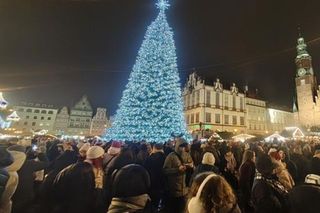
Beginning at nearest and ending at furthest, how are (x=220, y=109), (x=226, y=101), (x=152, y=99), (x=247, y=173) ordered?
1. (x=247, y=173)
2. (x=152, y=99)
3. (x=220, y=109)
4. (x=226, y=101)

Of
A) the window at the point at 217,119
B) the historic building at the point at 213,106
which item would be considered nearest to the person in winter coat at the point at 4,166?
the historic building at the point at 213,106

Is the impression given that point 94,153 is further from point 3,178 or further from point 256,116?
point 256,116

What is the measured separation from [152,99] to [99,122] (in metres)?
70.5

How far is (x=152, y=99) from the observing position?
15.9 meters

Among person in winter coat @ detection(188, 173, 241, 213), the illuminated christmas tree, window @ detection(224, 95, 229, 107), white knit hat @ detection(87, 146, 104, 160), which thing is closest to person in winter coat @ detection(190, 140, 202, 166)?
white knit hat @ detection(87, 146, 104, 160)

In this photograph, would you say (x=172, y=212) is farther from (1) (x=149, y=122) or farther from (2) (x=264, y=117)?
(2) (x=264, y=117)

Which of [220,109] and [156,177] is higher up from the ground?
[220,109]

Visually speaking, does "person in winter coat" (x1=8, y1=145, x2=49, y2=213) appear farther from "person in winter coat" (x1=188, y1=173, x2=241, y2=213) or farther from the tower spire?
the tower spire

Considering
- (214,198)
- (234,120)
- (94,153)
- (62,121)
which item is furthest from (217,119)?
(62,121)

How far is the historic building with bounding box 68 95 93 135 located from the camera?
81.9m

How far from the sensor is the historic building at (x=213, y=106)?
50.4 m

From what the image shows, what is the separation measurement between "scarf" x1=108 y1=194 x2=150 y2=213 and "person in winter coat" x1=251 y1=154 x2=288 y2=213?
1.66m

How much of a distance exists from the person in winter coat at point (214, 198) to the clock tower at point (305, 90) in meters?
79.9

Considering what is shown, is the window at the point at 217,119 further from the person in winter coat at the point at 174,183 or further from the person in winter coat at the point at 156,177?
the person in winter coat at the point at 156,177
